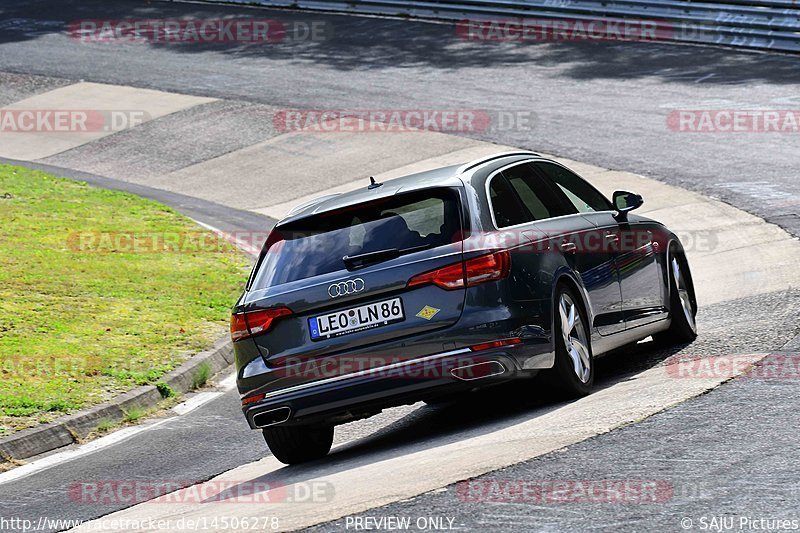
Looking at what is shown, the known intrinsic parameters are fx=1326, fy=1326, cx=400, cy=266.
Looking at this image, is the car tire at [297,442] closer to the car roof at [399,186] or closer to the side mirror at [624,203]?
the car roof at [399,186]

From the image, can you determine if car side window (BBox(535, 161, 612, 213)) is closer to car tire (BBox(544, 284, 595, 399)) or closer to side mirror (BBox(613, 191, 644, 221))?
side mirror (BBox(613, 191, 644, 221))

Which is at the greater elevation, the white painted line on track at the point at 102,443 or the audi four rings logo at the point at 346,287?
the audi four rings logo at the point at 346,287

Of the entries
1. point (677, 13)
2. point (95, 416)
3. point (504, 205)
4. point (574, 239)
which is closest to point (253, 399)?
point (504, 205)

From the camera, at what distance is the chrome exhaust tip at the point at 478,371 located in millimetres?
7504

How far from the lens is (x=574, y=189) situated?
A: 931 centimetres

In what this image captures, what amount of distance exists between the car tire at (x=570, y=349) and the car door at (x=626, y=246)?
0.70m

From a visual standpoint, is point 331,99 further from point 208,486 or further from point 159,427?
point 208,486

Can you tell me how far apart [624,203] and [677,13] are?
1784 cm

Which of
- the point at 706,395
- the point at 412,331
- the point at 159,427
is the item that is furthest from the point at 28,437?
the point at 706,395

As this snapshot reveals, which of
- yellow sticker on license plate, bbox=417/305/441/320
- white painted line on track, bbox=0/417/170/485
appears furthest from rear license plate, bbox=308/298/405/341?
white painted line on track, bbox=0/417/170/485

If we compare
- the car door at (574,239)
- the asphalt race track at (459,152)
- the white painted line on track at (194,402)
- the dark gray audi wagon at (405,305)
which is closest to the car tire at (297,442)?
the dark gray audi wagon at (405,305)

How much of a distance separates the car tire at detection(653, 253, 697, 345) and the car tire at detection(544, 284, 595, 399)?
1.58m

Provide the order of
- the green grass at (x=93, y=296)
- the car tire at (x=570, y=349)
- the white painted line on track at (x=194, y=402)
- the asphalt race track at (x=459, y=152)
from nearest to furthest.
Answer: the asphalt race track at (x=459, y=152), the car tire at (x=570, y=349), the white painted line on track at (x=194, y=402), the green grass at (x=93, y=296)

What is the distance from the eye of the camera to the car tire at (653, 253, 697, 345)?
32.1ft
